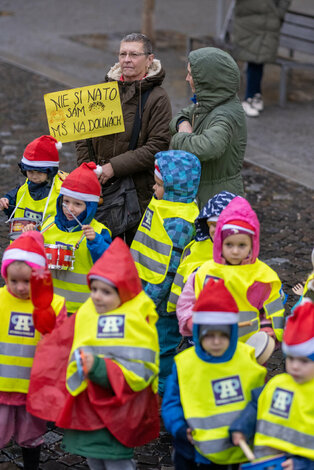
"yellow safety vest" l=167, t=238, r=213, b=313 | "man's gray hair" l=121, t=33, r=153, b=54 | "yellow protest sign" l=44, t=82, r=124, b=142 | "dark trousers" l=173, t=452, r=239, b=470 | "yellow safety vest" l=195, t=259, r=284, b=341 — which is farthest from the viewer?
"man's gray hair" l=121, t=33, r=153, b=54

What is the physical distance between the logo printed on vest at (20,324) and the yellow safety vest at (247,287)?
858 mm

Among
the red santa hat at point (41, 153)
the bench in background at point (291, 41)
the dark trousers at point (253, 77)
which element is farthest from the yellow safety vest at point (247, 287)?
the bench in background at point (291, 41)

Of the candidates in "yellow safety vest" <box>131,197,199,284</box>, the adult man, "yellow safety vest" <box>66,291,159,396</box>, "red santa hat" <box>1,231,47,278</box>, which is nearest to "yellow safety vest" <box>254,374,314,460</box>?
"yellow safety vest" <box>66,291,159,396</box>

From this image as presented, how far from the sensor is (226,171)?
528 cm

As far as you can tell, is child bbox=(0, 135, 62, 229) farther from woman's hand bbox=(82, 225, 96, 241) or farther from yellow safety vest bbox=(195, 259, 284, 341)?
yellow safety vest bbox=(195, 259, 284, 341)

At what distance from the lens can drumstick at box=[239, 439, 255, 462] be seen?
3432mm

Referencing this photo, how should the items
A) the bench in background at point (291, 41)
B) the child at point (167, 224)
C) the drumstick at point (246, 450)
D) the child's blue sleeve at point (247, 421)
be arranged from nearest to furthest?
the drumstick at point (246, 450) → the child's blue sleeve at point (247, 421) → the child at point (167, 224) → the bench in background at point (291, 41)

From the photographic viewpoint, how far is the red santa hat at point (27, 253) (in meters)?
3.97

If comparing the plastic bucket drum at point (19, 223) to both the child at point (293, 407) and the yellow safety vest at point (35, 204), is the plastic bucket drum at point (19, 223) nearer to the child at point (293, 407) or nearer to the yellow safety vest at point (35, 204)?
the yellow safety vest at point (35, 204)

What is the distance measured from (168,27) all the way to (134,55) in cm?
1206

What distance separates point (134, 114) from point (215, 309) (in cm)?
227

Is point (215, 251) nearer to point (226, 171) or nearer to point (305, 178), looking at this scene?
point (226, 171)

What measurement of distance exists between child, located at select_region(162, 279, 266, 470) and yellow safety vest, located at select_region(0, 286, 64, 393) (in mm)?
789

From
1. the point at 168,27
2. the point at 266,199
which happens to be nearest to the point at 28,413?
the point at 266,199
